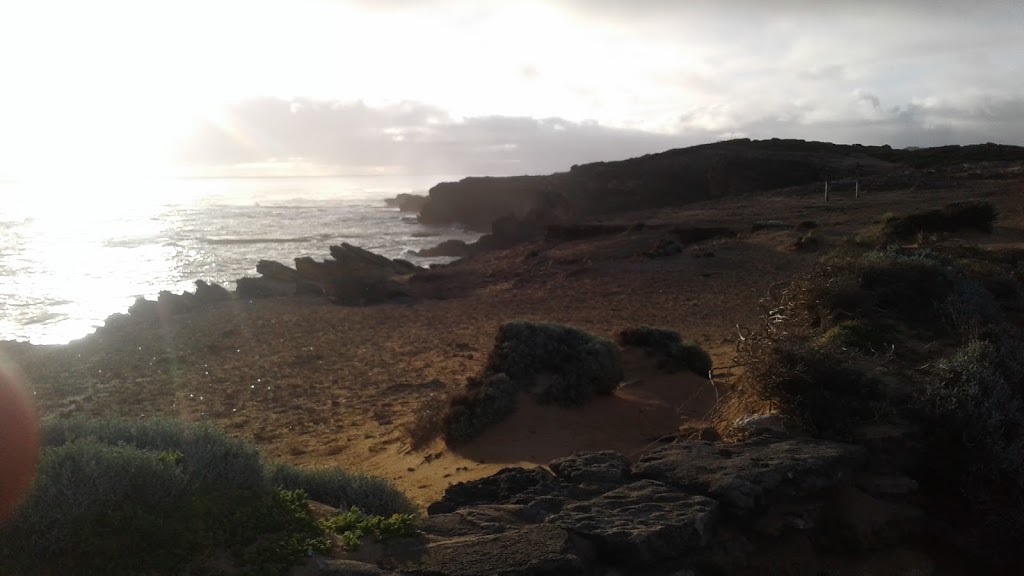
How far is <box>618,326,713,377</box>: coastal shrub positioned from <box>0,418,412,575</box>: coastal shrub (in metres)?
5.88

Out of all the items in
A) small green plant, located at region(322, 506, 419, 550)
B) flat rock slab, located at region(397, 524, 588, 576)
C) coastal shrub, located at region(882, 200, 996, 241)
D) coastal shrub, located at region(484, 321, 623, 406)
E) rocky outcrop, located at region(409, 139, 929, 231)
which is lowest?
coastal shrub, located at region(484, 321, 623, 406)

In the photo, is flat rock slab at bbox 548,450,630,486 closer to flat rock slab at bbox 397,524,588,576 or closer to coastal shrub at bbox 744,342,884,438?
flat rock slab at bbox 397,524,588,576

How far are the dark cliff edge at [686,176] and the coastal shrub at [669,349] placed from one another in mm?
28208

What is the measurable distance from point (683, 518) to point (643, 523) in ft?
0.63

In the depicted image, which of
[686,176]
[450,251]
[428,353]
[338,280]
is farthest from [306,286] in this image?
[686,176]

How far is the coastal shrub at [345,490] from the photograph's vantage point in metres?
4.32

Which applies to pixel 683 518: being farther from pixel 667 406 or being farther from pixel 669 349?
pixel 669 349

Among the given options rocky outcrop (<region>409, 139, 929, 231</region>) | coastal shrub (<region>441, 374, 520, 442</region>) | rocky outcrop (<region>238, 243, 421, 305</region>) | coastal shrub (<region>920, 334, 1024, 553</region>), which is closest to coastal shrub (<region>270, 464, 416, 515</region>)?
coastal shrub (<region>441, 374, 520, 442</region>)

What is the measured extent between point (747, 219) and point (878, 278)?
74.8ft

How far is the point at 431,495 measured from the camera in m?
5.75

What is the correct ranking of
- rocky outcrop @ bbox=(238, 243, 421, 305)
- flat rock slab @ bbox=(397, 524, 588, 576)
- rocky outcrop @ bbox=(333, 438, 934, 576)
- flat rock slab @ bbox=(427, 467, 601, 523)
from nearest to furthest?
flat rock slab @ bbox=(397, 524, 588, 576), rocky outcrop @ bbox=(333, 438, 934, 576), flat rock slab @ bbox=(427, 467, 601, 523), rocky outcrop @ bbox=(238, 243, 421, 305)

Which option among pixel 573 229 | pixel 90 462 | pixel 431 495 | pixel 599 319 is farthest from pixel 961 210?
pixel 90 462

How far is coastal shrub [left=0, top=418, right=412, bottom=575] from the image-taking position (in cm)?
300

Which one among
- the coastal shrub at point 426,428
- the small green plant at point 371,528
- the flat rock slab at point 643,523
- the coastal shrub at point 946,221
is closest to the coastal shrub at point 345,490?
the small green plant at point 371,528
